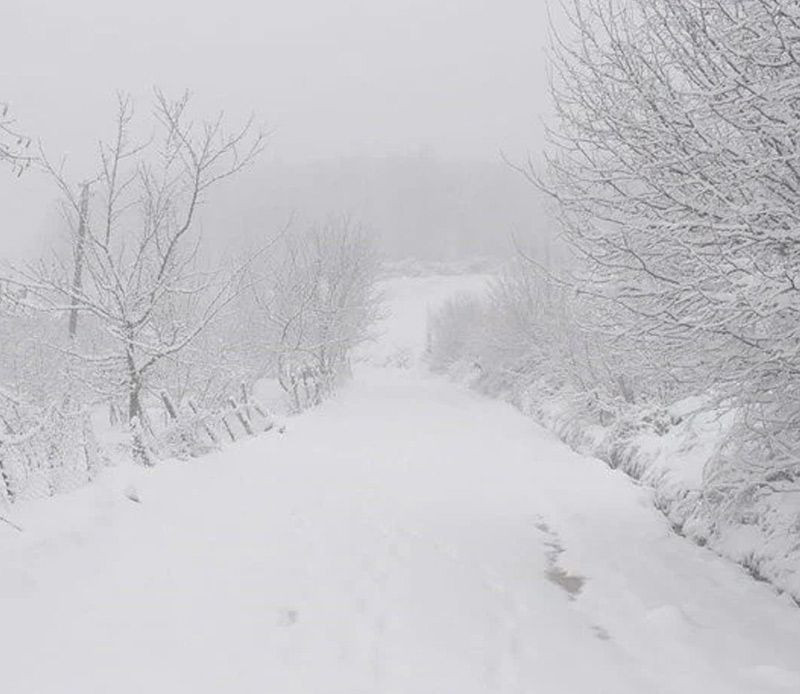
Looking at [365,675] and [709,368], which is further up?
[709,368]

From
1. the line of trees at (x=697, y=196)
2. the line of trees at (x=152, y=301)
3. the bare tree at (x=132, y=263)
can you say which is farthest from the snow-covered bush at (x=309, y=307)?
the line of trees at (x=697, y=196)

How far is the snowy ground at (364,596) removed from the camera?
15.0 feet

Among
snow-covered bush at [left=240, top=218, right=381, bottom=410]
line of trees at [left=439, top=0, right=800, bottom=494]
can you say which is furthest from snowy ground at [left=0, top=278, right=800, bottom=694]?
snow-covered bush at [left=240, top=218, right=381, bottom=410]

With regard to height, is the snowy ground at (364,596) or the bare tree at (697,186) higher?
the bare tree at (697,186)

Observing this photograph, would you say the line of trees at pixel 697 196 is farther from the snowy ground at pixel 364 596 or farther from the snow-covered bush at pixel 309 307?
the snow-covered bush at pixel 309 307

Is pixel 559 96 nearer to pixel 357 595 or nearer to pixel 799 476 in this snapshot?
pixel 799 476

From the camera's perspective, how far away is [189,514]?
8.23 m

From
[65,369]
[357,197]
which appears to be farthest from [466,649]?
[357,197]

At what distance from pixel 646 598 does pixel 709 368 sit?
215cm

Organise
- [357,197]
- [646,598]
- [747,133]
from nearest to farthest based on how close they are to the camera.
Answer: [747,133], [646,598], [357,197]

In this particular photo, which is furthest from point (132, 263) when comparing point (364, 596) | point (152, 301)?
point (364, 596)

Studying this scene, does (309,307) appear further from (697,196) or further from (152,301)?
(697,196)

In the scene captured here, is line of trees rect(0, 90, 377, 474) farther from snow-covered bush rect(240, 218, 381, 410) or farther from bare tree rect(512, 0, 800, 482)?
bare tree rect(512, 0, 800, 482)

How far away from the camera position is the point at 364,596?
19.9 ft
